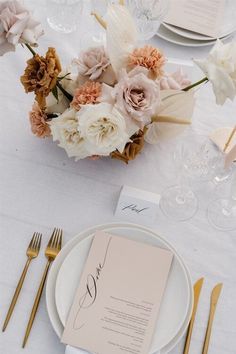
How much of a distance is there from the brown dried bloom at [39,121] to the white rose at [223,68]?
33 cm

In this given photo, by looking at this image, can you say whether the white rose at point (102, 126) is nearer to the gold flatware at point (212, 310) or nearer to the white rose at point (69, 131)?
the white rose at point (69, 131)

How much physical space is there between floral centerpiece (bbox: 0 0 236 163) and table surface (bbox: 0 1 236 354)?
5.8 inches

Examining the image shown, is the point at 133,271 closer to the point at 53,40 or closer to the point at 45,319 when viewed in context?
the point at 45,319

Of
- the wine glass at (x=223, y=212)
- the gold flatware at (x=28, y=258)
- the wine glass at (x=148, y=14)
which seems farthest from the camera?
the wine glass at (x=148, y=14)

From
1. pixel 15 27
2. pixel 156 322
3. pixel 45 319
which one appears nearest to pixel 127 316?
pixel 156 322

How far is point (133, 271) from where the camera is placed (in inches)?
35.1

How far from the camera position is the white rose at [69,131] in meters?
0.84

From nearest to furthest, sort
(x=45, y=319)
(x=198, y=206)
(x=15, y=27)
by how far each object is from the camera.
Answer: (x=15, y=27), (x=45, y=319), (x=198, y=206)

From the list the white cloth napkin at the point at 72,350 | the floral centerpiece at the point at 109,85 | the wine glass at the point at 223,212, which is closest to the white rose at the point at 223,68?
the floral centerpiece at the point at 109,85

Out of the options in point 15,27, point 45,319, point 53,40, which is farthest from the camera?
point 53,40

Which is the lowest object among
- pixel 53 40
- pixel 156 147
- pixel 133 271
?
pixel 133 271

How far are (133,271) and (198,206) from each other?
0.23 metres

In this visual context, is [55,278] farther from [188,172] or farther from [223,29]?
[223,29]

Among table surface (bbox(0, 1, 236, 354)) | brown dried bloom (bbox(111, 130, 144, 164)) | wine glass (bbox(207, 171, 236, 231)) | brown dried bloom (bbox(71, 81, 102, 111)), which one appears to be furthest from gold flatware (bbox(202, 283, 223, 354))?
brown dried bloom (bbox(71, 81, 102, 111))
